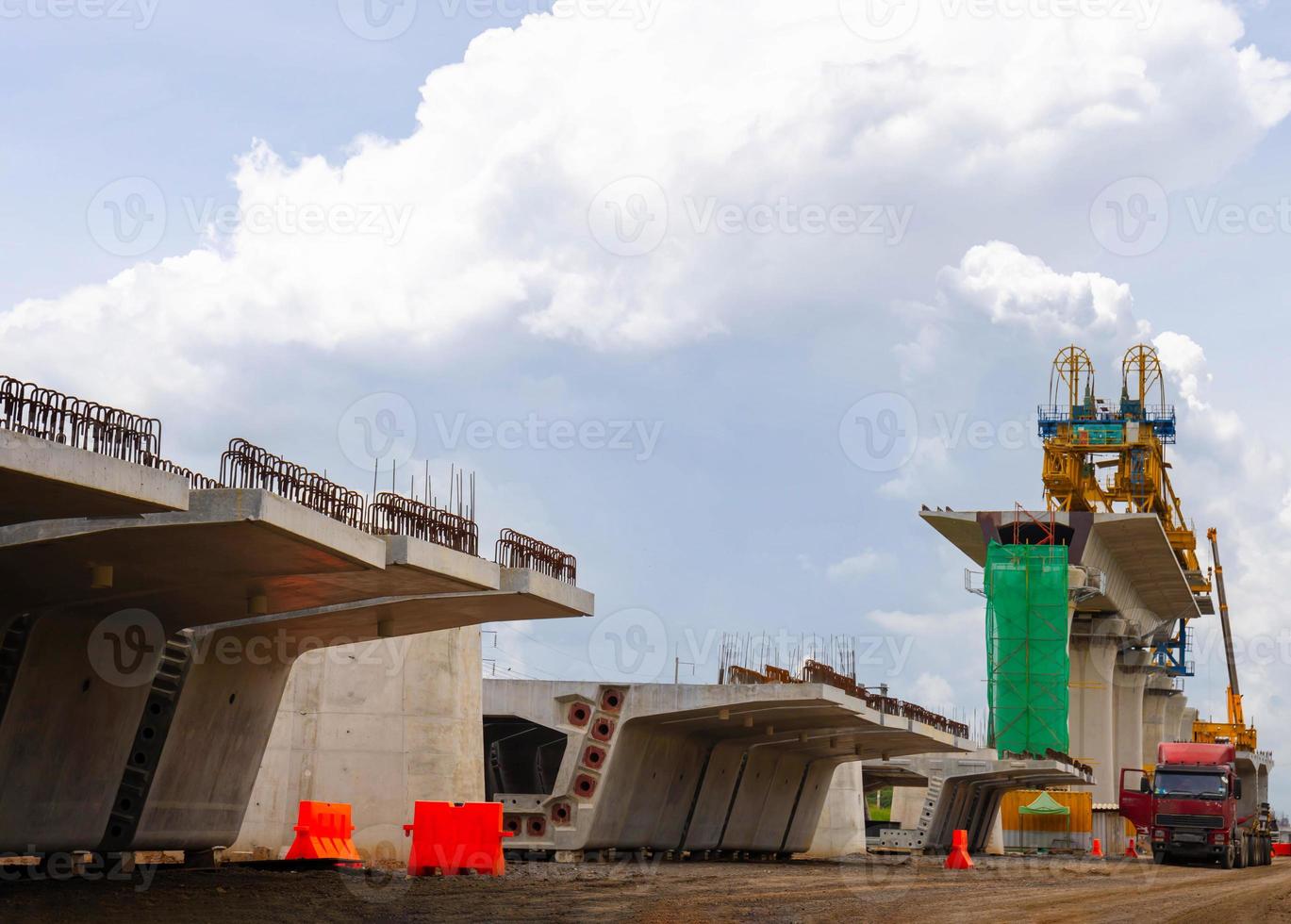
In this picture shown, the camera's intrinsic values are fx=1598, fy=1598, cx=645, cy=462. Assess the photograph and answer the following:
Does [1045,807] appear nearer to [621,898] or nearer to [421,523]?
[621,898]

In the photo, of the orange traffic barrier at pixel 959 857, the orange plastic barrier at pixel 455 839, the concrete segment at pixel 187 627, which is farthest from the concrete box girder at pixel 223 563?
the orange traffic barrier at pixel 959 857

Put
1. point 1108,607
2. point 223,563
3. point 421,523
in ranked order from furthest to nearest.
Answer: point 1108,607 → point 421,523 → point 223,563

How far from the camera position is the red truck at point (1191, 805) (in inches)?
1794

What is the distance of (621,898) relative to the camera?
21.6 m

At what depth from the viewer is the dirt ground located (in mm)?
16938

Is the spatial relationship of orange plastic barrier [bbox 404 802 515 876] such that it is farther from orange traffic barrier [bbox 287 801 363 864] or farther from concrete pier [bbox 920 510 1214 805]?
concrete pier [bbox 920 510 1214 805]

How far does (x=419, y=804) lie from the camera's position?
77.8 feet

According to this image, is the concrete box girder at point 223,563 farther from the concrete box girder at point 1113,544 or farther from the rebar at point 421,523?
the concrete box girder at point 1113,544

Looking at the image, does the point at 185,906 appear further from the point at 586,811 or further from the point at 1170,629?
the point at 1170,629

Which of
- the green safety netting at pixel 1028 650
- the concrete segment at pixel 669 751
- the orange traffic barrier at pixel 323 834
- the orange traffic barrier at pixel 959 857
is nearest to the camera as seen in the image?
the orange traffic barrier at pixel 323 834

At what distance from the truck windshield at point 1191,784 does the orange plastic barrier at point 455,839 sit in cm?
2725

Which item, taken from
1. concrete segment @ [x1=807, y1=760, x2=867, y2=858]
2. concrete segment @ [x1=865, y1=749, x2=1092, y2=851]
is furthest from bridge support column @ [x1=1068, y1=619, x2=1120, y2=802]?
concrete segment @ [x1=807, y1=760, x2=867, y2=858]

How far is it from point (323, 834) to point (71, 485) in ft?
41.5
